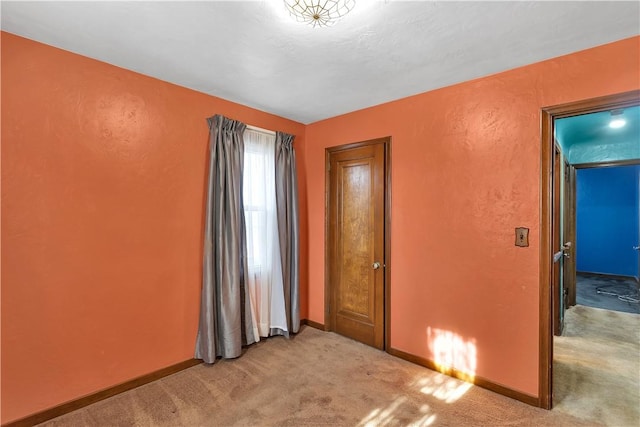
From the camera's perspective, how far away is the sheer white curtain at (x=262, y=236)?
317 cm

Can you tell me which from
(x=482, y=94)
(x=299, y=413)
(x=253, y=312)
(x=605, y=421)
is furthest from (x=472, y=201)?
(x=253, y=312)

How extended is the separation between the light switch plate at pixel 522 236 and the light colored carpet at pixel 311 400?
118cm

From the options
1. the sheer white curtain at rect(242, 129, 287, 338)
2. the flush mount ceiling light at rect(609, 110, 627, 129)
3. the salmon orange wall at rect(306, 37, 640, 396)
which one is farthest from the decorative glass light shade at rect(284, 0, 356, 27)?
the flush mount ceiling light at rect(609, 110, 627, 129)

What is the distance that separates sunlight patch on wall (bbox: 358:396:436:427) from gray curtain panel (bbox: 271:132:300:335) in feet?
4.97

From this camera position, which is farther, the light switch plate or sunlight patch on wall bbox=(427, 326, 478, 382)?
sunlight patch on wall bbox=(427, 326, 478, 382)

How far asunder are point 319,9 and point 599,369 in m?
3.66

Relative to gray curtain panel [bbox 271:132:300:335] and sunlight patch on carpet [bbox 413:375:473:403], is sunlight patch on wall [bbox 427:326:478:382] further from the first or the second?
gray curtain panel [bbox 271:132:300:335]

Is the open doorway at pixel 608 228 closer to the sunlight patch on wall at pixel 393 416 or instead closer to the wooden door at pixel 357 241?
the wooden door at pixel 357 241

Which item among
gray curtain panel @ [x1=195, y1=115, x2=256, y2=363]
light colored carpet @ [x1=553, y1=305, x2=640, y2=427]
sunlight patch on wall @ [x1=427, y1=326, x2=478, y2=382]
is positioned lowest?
light colored carpet @ [x1=553, y1=305, x2=640, y2=427]

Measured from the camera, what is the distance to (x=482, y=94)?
2434 mm

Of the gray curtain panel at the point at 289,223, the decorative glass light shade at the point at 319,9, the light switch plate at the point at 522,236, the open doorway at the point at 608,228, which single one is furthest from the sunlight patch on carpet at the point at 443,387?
the open doorway at the point at 608,228

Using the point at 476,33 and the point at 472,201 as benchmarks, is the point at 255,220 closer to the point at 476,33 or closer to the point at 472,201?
the point at 472,201

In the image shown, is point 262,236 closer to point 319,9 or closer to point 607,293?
point 319,9

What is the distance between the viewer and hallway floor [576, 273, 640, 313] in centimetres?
449
